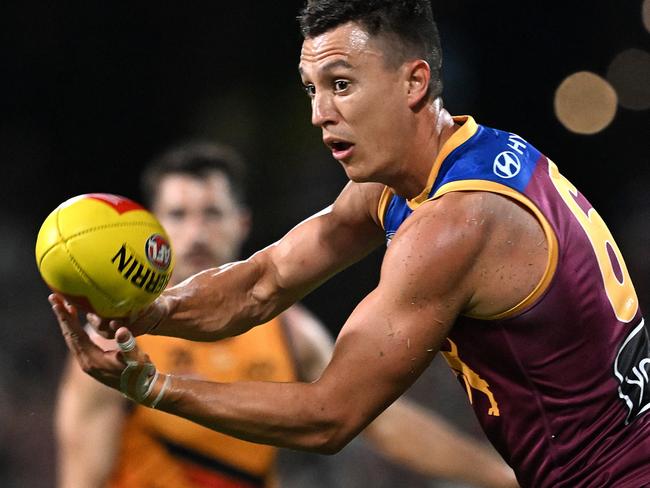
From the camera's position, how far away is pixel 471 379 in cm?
308

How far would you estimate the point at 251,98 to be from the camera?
30.1 feet

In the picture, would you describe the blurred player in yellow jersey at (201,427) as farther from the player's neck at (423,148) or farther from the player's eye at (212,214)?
the player's neck at (423,148)

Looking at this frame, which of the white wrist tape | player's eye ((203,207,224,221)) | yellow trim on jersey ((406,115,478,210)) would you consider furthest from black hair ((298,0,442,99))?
player's eye ((203,207,224,221))

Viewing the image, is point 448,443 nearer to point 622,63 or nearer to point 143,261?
point 143,261

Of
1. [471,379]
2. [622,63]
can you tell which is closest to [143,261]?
[471,379]

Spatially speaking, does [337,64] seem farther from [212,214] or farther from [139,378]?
[212,214]

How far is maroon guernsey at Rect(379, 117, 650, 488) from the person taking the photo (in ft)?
9.46

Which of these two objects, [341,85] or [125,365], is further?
[341,85]

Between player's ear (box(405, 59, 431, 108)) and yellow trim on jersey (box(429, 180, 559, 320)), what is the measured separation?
0.36 meters

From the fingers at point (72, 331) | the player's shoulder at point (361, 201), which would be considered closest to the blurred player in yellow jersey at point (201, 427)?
the player's shoulder at point (361, 201)

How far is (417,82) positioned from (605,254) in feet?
2.31

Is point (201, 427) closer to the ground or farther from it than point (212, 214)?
closer to the ground

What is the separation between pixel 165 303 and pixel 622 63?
295 inches

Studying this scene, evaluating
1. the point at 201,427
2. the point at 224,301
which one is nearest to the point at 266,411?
the point at 224,301
